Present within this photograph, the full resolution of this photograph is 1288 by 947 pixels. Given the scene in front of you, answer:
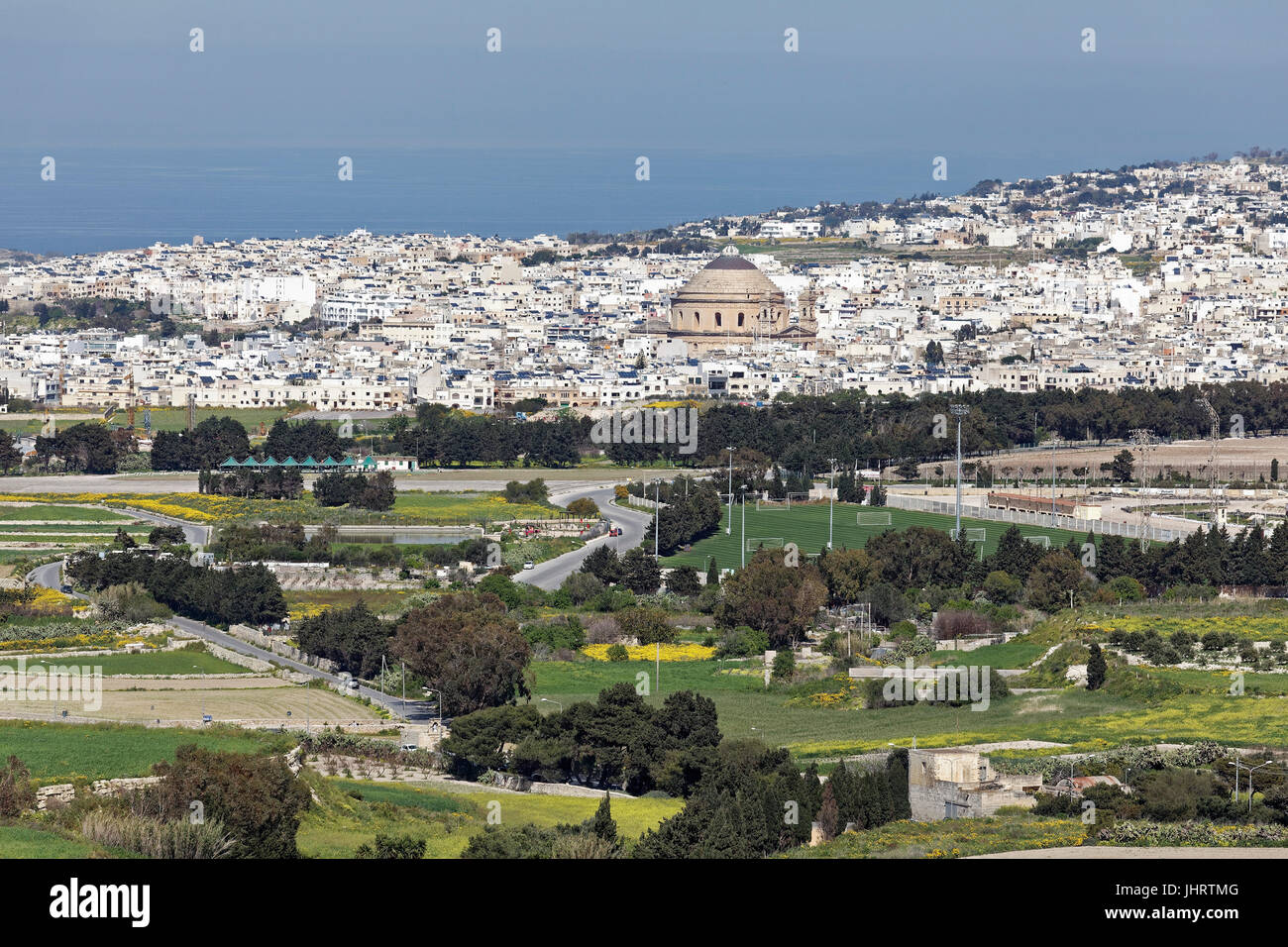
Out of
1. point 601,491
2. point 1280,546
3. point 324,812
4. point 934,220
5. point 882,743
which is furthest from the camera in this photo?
point 934,220

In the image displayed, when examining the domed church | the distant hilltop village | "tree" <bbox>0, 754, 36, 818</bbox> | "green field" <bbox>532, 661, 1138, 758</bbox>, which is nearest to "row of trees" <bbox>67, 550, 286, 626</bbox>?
"green field" <bbox>532, 661, 1138, 758</bbox>

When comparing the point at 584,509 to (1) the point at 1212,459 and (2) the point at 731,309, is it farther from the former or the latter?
(2) the point at 731,309

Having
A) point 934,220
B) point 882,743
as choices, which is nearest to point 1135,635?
point 882,743

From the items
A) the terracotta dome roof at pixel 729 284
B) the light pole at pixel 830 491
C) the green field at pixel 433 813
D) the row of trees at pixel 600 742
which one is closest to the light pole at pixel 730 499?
the light pole at pixel 830 491

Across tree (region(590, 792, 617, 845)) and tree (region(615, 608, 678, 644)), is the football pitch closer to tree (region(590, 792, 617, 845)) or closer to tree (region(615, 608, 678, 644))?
tree (region(615, 608, 678, 644))

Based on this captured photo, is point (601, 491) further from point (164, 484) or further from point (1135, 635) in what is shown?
point (1135, 635)

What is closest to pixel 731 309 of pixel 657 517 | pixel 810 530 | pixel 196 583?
pixel 810 530

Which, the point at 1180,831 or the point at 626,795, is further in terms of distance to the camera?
the point at 626,795
